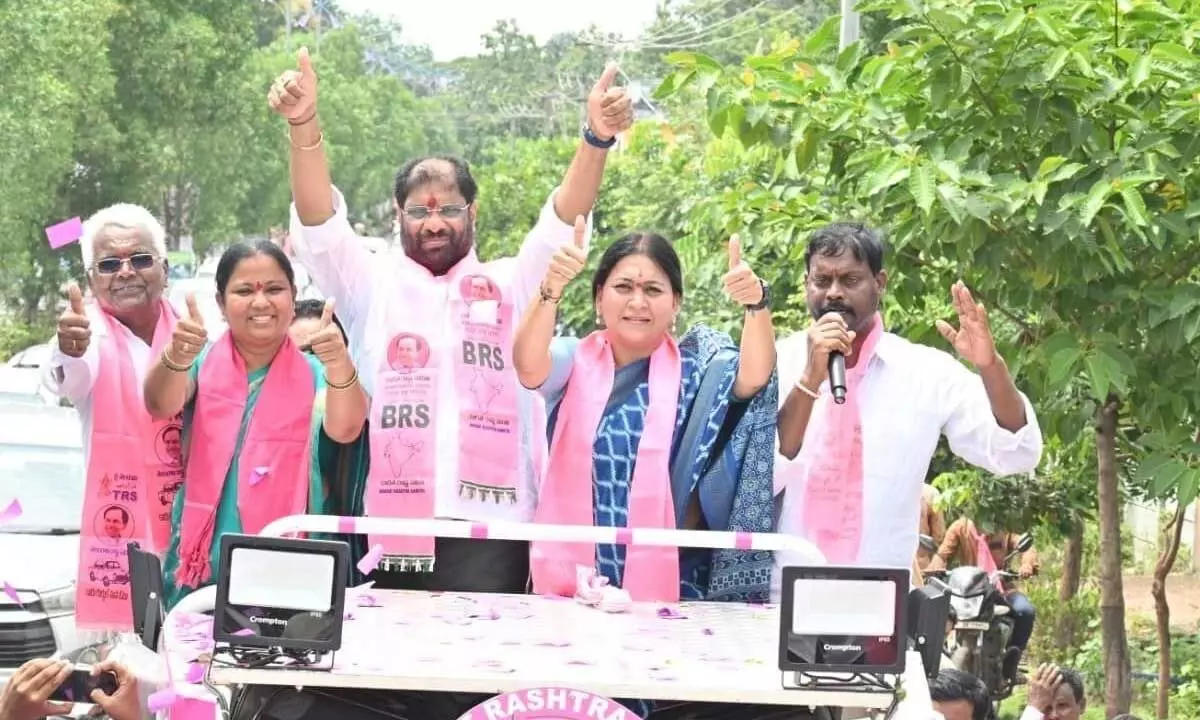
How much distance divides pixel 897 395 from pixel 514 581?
1.11m

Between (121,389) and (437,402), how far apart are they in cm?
91

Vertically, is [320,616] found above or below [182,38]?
below

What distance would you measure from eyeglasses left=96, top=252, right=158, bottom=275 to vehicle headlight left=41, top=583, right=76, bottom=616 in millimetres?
3817

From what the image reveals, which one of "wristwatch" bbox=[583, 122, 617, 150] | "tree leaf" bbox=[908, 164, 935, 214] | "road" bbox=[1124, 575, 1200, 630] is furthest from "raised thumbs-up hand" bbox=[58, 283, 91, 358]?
"road" bbox=[1124, 575, 1200, 630]

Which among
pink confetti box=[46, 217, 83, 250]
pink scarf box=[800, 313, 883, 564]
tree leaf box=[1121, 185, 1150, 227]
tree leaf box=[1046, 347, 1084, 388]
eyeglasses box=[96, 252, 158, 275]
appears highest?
tree leaf box=[1121, 185, 1150, 227]

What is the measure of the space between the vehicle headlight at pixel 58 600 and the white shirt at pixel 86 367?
363 cm

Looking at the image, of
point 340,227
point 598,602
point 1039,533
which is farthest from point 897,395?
point 1039,533

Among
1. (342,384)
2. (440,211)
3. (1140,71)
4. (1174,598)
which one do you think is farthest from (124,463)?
(1174,598)

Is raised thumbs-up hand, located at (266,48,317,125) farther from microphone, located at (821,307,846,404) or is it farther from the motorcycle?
the motorcycle

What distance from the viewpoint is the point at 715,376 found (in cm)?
500

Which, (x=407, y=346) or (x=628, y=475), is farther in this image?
(x=407, y=346)

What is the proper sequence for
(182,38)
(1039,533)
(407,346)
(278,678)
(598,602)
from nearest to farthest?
(278,678)
(598,602)
(407,346)
(1039,533)
(182,38)

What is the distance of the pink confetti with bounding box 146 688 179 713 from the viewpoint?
156 inches

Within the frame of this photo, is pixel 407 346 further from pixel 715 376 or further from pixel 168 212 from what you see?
pixel 168 212
